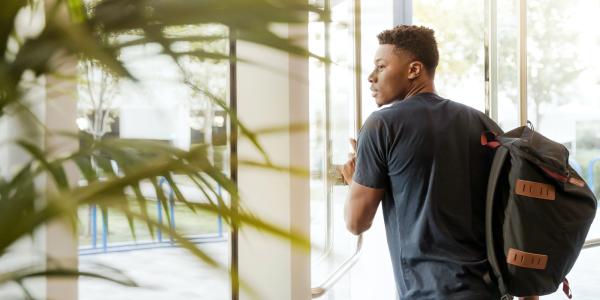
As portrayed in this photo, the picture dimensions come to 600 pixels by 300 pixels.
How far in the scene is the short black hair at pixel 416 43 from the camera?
2.04m

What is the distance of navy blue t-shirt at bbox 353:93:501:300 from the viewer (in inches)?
72.4

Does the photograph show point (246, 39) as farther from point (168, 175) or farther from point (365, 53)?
point (365, 53)

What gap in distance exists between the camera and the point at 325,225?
267cm

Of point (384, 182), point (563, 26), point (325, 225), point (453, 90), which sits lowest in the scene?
point (325, 225)

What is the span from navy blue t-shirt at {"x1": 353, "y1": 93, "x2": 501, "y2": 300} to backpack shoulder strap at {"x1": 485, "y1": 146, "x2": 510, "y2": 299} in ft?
0.08

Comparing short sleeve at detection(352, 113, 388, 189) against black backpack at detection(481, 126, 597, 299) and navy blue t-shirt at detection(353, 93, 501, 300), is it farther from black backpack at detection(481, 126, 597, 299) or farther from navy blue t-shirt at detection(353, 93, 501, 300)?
black backpack at detection(481, 126, 597, 299)

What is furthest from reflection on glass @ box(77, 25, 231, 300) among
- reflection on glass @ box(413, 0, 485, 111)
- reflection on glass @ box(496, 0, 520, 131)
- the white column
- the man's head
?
reflection on glass @ box(496, 0, 520, 131)

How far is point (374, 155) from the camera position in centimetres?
191

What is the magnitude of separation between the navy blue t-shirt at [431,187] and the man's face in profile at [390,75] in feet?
0.37

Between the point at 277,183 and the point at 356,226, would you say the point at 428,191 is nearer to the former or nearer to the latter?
the point at 356,226

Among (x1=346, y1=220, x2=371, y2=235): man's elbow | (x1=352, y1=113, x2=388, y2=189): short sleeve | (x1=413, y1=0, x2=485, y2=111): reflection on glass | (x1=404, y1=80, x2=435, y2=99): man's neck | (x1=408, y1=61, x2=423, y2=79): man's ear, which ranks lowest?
(x1=346, y1=220, x2=371, y2=235): man's elbow

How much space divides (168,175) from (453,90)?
3827mm

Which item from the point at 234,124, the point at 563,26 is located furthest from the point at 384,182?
the point at 563,26

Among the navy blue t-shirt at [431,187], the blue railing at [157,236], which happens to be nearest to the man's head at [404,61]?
the navy blue t-shirt at [431,187]
